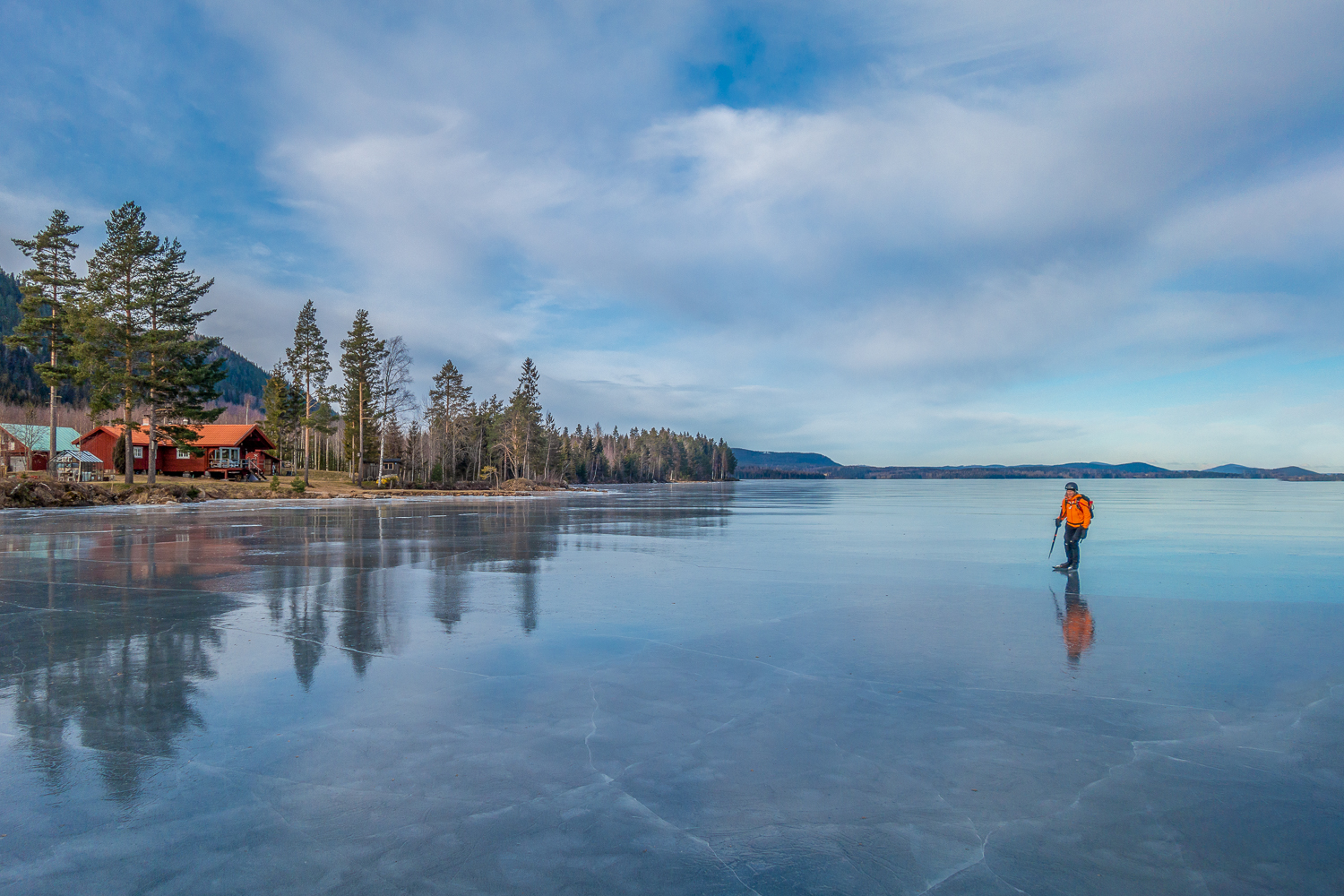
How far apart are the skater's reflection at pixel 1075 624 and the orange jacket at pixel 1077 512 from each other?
8.03 ft

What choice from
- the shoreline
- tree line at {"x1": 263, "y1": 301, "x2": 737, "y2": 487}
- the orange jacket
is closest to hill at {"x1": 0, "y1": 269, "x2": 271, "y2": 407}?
tree line at {"x1": 263, "y1": 301, "x2": 737, "y2": 487}

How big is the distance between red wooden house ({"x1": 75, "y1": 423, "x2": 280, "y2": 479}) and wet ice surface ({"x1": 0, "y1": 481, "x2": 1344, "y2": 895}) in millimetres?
53817

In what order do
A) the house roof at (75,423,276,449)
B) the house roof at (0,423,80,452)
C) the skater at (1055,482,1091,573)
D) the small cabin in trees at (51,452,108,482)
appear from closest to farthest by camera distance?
the skater at (1055,482,1091,573) → the small cabin in trees at (51,452,108,482) → the house roof at (75,423,276,449) → the house roof at (0,423,80,452)

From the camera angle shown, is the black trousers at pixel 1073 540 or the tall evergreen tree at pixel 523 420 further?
the tall evergreen tree at pixel 523 420

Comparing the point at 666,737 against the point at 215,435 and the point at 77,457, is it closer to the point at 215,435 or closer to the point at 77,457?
the point at 77,457

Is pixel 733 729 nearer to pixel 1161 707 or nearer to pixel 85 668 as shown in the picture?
pixel 1161 707

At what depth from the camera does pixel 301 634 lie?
777cm

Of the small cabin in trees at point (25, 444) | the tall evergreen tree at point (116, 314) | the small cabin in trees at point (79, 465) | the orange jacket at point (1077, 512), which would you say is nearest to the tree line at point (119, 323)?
the tall evergreen tree at point (116, 314)

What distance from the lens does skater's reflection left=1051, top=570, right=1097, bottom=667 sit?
7461 mm

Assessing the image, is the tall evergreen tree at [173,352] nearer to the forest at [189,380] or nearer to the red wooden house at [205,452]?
the forest at [189,380]

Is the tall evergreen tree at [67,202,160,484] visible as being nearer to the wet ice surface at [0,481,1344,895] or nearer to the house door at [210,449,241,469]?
the house door at [210,449,241,469]

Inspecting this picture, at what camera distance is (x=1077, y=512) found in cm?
1341

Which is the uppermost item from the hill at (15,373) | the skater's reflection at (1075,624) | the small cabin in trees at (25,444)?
the hill at (15,373)

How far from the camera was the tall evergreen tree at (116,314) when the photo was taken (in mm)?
35656
